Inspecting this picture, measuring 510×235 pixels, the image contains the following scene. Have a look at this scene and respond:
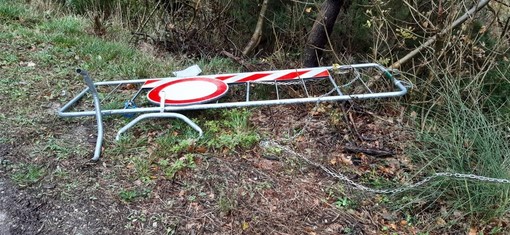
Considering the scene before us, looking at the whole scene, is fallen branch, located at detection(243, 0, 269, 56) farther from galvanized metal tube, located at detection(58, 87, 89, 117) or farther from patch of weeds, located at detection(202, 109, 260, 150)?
galvanized metal tube, located at detection(58, 87, 89, 117)

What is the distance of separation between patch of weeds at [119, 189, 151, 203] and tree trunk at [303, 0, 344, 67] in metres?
2.63

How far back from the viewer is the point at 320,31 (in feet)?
15.3

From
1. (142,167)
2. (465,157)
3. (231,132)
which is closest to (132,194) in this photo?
(142,167)

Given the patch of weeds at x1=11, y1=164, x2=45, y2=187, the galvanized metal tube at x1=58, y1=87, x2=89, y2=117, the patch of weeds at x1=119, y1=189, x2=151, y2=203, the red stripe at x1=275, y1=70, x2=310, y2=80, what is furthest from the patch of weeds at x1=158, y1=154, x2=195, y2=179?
the red stripe at x1=275, y1=70, x2=310, y2=80

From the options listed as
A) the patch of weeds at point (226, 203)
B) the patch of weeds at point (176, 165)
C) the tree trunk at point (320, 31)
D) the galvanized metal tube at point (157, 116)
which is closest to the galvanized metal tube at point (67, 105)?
the galvanized metal tube at point (157, 116)

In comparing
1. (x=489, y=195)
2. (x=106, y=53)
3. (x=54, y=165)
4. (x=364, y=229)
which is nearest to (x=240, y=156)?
(x=364, y=229)

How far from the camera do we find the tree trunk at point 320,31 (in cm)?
448

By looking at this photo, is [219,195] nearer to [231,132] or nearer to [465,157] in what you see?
[231,132]

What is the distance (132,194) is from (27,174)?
2.47 ft

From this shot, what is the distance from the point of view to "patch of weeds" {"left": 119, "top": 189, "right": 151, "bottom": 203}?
2.56 m

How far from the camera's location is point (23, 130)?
320 centimetres

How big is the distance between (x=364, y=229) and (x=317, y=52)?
9.01ft

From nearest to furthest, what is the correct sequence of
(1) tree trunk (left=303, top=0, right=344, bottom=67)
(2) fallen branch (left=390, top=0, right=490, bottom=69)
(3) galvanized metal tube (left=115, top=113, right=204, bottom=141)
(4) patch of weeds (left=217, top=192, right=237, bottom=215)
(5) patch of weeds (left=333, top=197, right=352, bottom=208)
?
(4) patch of weeds (left=217, top=192, right=237, bottom=215)
(5) patch of weeds (left=333, top=197, right=352, bottom=208)
(3) galvanized metal tube (left=115, top=113, right=204, bottom=141)
(2) fallen branch (left=390, top=0, right=490, bottom=69)
(1) tree trunk (left=303, top=0, right=344, bottom=67)

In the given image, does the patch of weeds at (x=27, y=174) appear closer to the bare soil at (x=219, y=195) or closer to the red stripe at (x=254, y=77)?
the bare soil at (x=219, y=195)
